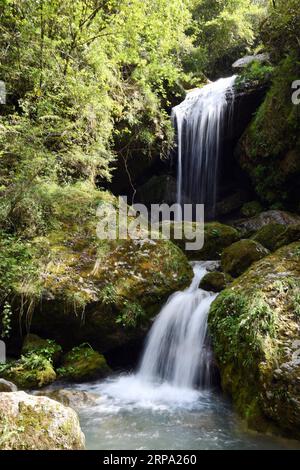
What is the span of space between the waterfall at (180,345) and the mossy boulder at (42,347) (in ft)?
4.30

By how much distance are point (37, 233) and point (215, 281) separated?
3.14 meters

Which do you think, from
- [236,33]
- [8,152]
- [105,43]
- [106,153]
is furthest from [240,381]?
[236,33]

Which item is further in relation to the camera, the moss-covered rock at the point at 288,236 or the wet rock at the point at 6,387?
the moss-covered rock at the point at 288,236

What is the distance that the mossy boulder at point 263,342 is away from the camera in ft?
12.2

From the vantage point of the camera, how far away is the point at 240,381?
434cm

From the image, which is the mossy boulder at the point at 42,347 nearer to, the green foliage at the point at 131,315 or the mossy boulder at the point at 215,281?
the green foliage at the point at 131,315

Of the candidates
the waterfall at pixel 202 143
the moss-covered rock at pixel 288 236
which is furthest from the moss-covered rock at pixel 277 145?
the moss-covered rock at pixel 288 236

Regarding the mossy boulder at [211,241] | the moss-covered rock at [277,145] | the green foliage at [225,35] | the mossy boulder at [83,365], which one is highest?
the green foliage at [225,35]

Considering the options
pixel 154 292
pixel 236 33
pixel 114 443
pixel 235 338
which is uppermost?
pixel 236 33

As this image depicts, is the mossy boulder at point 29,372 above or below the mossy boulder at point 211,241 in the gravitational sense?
below

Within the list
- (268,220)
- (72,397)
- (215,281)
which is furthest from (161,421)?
(268,220)

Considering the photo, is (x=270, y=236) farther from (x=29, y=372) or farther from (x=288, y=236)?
(x=29, y=372)

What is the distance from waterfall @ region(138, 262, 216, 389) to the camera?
5.46 metres
